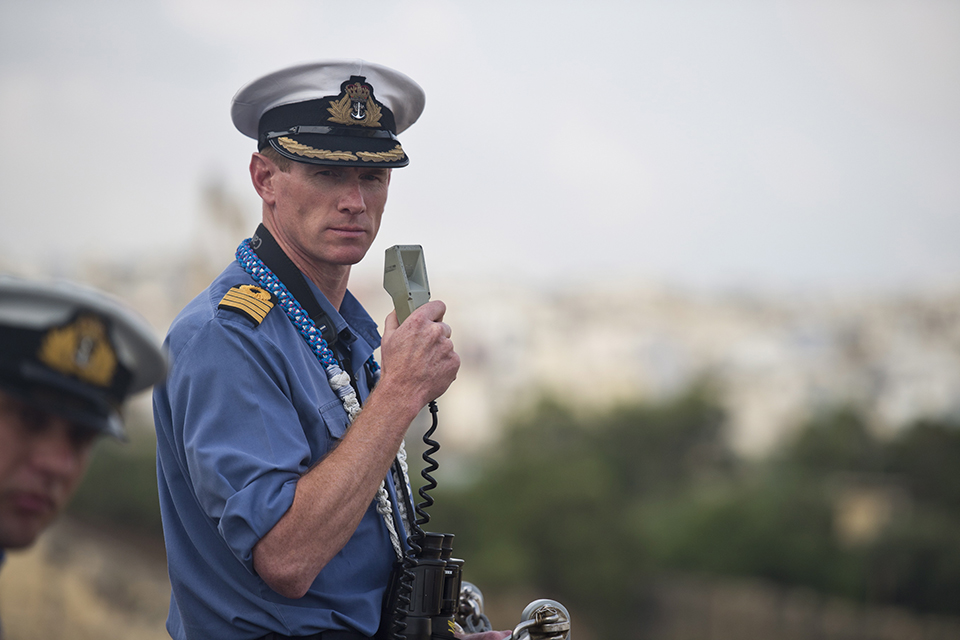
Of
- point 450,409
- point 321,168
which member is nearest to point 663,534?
point 450,409

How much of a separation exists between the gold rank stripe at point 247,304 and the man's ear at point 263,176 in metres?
0.39

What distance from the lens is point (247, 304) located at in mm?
2406

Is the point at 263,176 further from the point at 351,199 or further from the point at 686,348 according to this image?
the point at 686,348

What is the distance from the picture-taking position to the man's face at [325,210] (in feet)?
8.60

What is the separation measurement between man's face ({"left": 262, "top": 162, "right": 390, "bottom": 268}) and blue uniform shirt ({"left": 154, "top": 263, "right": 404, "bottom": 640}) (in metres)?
0.23

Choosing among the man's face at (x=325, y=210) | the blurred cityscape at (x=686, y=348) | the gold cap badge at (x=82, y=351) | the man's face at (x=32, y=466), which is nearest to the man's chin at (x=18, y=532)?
→ the man's face at (x=32, y=466)

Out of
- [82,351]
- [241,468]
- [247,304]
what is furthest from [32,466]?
[247,304]

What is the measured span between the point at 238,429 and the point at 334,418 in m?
0.32

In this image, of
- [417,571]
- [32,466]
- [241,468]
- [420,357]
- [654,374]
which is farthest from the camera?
[654,374]

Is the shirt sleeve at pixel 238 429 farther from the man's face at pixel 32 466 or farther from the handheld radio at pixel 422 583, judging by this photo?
the man's face at pixel 32 466

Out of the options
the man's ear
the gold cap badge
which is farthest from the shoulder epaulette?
the gold cap badge

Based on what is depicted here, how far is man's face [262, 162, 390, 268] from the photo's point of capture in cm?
262

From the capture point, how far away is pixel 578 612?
46625 mm

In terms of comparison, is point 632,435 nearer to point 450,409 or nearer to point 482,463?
point 482,463
